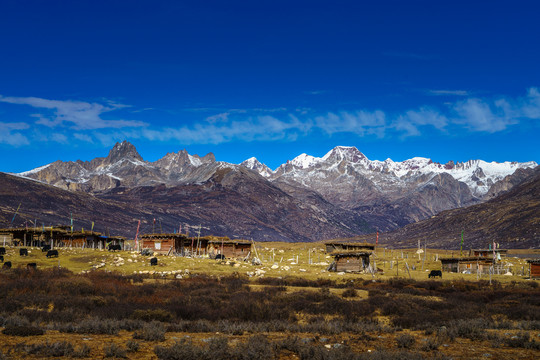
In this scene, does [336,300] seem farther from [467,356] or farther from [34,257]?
[34,257]

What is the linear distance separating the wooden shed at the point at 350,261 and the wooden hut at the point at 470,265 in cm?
1595

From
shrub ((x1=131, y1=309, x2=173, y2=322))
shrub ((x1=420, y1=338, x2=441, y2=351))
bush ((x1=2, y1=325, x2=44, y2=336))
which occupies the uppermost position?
bush ((x1=2, y1=325, x2=44, y2=336))

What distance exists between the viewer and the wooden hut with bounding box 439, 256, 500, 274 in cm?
6519

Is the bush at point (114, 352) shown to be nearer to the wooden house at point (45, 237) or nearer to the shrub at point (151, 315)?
the shrub at point (151, 315)

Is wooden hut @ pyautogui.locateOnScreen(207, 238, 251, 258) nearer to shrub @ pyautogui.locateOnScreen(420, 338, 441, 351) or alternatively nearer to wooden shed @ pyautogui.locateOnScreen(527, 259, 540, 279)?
wooden shed @ pyautogui.locateOnScreen(527, 259, 540, 279)

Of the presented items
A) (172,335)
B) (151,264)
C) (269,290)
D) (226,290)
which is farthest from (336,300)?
(151,264)

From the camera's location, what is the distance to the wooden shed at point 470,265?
65.2 m

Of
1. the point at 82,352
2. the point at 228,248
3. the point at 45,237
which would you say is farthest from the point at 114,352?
the point at 45,237

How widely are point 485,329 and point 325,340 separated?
748 centimetres

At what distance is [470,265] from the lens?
2603 inches

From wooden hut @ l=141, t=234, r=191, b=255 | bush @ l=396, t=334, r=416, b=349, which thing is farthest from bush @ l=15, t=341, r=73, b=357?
Result: wooden hut @ l=141, t=234, r=191, b=255

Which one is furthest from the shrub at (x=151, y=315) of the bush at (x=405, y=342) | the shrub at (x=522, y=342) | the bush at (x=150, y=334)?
the shrub at (x=522, y=342)

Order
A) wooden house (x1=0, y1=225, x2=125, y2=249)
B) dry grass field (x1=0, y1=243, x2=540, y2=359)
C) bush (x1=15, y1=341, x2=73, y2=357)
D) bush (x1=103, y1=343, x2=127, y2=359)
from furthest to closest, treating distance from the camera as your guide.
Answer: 1. wooden house (x1=0, y1=225, x2=125, y2=249)
2. dry grass field (x1=0, y1=243, x2=540, y2=359)
3. bush (x1=103, y1=343, x2=127, y2=359)
4. bush (x1=15, y1=341, x2=73, y2=357)

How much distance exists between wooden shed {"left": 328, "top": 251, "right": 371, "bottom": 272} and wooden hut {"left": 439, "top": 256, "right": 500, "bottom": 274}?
15.9 m
